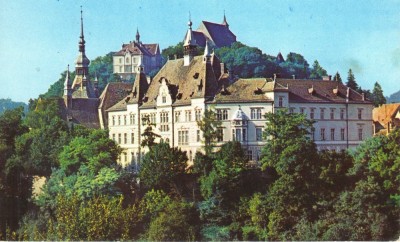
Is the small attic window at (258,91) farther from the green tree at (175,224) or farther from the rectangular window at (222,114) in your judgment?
the green tree at (175,224)

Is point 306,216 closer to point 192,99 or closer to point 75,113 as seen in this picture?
point 192,99

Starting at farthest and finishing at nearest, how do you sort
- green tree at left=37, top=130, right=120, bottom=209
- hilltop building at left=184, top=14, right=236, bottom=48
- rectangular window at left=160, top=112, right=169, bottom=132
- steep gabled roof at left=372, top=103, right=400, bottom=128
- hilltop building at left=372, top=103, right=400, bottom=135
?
hilltop building at left=184, top=14, right=236, bottom=48
steep gabled roof at left=372, top=103, right=400, bottom=128
hilltop building at left=372, top=103, right=400, bottom=135
rectangular window at left=160, top=112, right=169, bottom=132
green tree at left=37, top=130, right=120, bottom=209

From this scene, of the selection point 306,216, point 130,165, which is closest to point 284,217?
point 306,216

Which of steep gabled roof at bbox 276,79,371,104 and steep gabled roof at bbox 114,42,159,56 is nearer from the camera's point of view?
steep gabled roof at bbox 276,79,371,104

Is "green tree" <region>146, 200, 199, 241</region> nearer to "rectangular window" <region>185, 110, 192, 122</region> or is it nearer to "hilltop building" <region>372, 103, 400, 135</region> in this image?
"rectangular window" <region>185, 110, 192, 122</region>

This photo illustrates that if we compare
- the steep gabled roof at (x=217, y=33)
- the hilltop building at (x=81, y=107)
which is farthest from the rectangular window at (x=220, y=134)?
the steep gabled roof at (x=217, y=33)

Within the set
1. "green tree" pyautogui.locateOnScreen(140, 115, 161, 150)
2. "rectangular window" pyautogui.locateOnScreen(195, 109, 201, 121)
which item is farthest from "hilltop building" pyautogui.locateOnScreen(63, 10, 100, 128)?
"rectangular window" pyautogui.locateOnScreen(195, 109, 201, 121)
